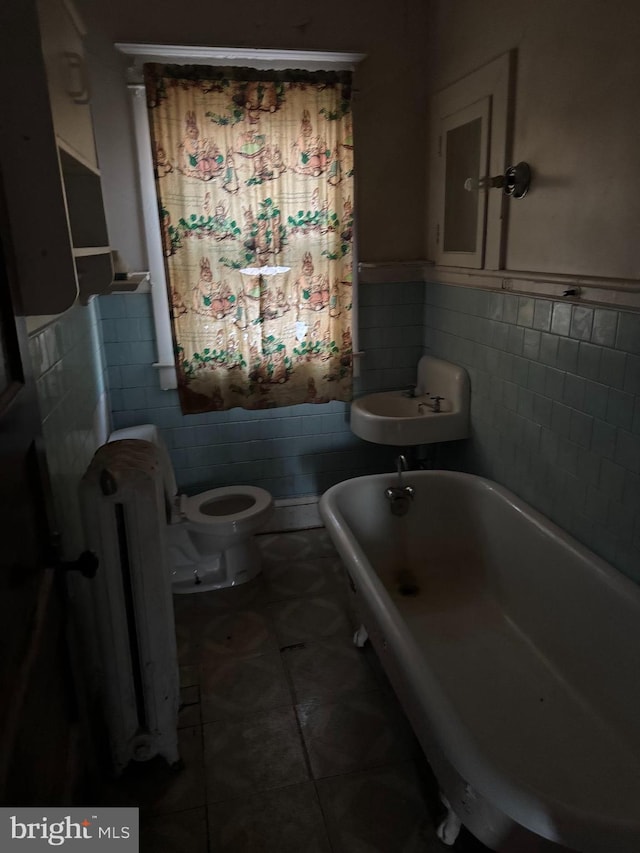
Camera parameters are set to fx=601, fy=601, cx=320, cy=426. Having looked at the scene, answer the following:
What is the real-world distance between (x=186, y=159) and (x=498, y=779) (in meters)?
2.69

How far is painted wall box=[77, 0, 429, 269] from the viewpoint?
2.68m

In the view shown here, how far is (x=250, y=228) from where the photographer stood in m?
2.92

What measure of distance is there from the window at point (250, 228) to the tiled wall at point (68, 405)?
567 mm

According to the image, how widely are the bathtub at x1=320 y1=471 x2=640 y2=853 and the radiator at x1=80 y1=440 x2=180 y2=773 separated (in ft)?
2.08

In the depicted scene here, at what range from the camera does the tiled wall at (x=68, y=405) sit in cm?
158

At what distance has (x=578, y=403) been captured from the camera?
2094 millimetres

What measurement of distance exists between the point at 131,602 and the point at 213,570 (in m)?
1.20

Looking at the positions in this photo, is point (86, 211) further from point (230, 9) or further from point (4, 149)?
point (230, 9)

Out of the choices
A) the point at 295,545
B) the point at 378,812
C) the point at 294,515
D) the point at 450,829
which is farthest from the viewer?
the point at 294,515

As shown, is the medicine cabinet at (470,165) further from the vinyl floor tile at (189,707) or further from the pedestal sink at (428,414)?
the vinyl floor tile at (189,707)

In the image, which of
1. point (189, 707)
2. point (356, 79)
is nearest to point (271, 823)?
point (189, 707)

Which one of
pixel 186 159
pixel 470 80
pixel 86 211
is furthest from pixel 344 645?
pixel 470 80

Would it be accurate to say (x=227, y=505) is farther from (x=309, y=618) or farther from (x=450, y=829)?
(x=450, y=829)

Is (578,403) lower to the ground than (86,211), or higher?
lower
